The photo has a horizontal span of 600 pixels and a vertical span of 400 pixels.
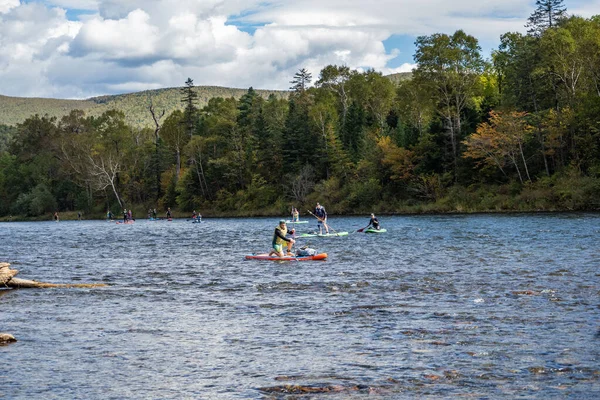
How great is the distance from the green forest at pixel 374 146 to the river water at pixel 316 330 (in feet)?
152

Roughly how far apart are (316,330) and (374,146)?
83982 mm

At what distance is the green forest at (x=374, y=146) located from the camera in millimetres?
76625

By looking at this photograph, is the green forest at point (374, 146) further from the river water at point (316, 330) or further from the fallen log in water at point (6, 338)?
the fallen log in water at point (6, 338)

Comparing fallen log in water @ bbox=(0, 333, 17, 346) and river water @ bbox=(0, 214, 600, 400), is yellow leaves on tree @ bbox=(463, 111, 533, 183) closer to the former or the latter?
river water @ bbox=(0, 214, 600, 400)

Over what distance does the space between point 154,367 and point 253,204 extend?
9977 cm

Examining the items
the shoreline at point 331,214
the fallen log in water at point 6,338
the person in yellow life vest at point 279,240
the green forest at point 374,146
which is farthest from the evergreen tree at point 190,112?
the fallen log in water at point 6,338

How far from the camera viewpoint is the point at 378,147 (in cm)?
9675

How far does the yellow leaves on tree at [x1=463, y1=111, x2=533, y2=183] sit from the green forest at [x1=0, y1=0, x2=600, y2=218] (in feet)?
0.54

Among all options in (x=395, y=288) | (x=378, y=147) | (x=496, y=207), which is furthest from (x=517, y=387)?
(x=378, y=147)

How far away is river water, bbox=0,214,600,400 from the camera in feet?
40.7

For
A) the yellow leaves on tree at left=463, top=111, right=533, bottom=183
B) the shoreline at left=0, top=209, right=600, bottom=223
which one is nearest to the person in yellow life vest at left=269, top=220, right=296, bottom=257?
the shoreline at left=0, top=209, right=600, bottom=223

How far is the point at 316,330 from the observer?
16938 millimetres

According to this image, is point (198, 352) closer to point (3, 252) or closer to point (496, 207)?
point (3, 252)

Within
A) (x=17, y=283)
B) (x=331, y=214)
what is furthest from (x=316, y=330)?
(x=331, y=214)
